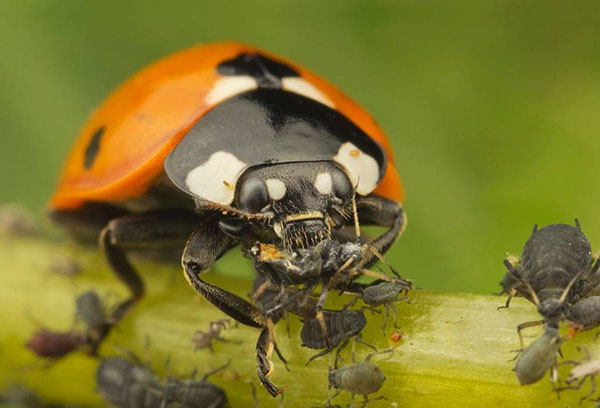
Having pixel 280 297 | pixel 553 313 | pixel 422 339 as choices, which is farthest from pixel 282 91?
pixel 553 313

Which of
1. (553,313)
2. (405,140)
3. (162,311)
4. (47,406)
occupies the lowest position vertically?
(47,406)

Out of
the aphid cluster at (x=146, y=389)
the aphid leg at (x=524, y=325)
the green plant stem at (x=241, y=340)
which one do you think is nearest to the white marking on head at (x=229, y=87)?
the green plant stem at (x=241, y=340)

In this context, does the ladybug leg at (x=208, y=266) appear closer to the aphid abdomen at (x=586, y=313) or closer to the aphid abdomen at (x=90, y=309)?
the aphid abdomen at (x=90, y=309)

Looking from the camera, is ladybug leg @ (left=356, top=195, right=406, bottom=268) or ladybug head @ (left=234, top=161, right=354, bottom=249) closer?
ladybug head @ (left=234, top=161, right=354, bottom=249)

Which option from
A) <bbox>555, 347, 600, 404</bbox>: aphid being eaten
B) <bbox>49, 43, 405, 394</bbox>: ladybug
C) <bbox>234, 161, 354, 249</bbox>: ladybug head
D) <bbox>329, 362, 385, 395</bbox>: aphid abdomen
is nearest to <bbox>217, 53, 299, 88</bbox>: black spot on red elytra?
<bbox>49, 43, 405, 394</bbox>: ladybug

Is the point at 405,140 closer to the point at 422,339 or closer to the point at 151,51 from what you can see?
the point at 151,51

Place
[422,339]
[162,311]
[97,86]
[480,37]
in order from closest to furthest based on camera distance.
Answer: [422,339] → [162,311] → [480,37] → [97,86]

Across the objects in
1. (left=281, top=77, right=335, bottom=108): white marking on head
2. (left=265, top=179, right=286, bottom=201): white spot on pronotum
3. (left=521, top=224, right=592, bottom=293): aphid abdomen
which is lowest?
(left=265, top=179, right=286, bottom=201): white spot on pronotum

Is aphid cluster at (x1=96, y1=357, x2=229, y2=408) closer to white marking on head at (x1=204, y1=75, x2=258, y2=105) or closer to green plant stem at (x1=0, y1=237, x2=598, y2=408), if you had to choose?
green plant stem at (x1=0, y1=237, x2=598, y2=408)
